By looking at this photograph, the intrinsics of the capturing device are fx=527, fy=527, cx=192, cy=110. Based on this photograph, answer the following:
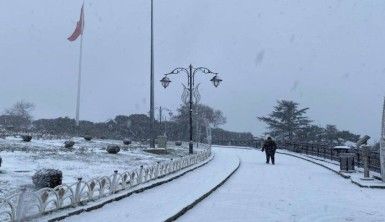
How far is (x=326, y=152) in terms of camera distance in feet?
116

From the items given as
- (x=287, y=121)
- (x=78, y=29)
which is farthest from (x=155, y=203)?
(x=287, y=121)

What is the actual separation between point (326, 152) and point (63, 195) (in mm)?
26792

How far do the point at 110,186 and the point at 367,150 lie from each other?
1109cm

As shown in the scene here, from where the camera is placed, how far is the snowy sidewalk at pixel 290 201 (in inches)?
468

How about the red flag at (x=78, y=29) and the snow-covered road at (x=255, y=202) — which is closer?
the snow-covered road at (x=255, y=202)

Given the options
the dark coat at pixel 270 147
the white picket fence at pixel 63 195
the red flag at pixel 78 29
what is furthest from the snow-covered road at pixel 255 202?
the red flag at pixel 78 29

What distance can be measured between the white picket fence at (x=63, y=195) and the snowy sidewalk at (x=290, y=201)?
2.41m

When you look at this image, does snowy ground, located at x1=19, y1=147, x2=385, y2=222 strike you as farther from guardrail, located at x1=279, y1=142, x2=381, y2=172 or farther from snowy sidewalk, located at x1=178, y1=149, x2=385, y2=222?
guardrail, located at x1=279, y1=142, x2=381, y2=172

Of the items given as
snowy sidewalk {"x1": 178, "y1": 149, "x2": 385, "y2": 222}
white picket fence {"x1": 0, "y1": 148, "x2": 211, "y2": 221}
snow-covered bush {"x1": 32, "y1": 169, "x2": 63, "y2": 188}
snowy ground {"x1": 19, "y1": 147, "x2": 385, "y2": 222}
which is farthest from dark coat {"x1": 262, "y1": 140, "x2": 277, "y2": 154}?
snow-covered bush {"x1": 32, "y1": 169, "x2": 63, "y2": 188}

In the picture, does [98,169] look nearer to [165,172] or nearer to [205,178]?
[165,172]

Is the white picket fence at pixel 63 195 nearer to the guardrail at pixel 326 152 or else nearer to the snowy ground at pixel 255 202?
the snowy ground at pixel 255 202

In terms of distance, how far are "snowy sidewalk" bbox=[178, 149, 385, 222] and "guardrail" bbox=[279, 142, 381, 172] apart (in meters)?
2.54

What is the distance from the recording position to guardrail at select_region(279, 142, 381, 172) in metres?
23.3

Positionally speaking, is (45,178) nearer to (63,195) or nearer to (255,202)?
(63,195)
